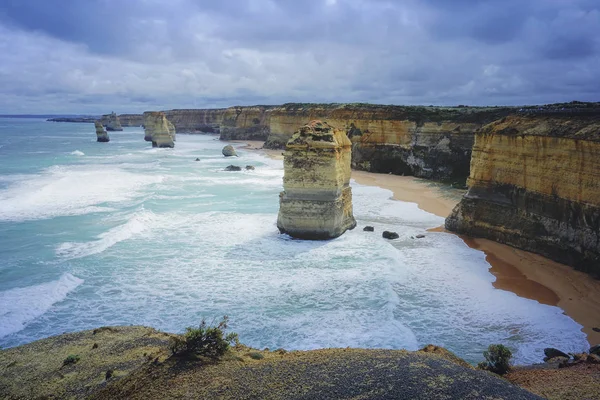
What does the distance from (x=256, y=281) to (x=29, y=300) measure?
616 cm

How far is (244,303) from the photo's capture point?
1087 centimetres

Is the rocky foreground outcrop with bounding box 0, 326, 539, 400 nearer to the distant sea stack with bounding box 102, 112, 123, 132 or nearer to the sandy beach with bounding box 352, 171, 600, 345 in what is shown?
the sandy beach with bounding box 352, 171, 600, 345

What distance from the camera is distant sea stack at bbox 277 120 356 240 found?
16.3m

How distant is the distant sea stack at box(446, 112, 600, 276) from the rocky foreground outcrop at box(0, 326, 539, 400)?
29.1ft

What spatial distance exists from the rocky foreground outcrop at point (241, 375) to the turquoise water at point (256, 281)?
209cm

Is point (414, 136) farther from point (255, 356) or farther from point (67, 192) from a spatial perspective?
point (255, 356)

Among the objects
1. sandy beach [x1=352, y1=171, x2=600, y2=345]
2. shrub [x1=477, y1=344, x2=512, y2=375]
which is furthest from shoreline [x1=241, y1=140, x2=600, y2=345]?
shrub [x1=477, y1=344, x2=512, y2=375]

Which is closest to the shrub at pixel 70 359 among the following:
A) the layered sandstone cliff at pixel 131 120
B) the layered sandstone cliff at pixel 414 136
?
the layered sandstone cliff at pixel 414 136

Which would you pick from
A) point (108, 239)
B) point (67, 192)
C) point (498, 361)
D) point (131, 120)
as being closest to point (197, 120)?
point (131, 120)

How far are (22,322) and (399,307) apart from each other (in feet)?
31.0

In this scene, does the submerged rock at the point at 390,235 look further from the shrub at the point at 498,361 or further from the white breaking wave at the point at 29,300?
the white breaking wave at the point at 29,300

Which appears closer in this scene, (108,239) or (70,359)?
(70,359)

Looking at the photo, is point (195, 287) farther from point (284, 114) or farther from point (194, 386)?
point (284, 114)

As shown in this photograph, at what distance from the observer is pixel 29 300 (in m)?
11.0
